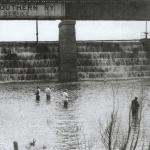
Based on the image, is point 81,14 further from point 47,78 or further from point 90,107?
point 90,107

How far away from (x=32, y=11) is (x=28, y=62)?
18.2 feet

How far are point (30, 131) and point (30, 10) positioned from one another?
2260 cm

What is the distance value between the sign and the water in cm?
728

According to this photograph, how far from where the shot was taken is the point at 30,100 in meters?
28.2

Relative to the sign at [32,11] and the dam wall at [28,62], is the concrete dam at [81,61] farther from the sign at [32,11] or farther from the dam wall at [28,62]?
the sign at [32,11]

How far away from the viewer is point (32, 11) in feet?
128

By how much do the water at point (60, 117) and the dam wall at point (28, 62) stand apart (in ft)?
19.3

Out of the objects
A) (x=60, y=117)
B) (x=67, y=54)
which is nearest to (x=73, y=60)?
(x=67, y=54)

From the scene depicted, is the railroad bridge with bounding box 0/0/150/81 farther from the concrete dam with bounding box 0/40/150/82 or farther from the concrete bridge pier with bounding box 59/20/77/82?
the concrete dam with bounding box 0/40/150/82

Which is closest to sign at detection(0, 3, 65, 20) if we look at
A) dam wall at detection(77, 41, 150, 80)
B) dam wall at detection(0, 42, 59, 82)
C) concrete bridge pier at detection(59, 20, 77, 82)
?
concrete bridge pier at detection(59, 20, 77, 82)

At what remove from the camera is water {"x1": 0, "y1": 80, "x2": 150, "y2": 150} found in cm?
1602

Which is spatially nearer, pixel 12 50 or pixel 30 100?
pixel 30 100

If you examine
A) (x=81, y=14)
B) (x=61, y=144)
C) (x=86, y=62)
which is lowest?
(x=61, y=144)

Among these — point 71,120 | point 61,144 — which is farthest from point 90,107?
point 61,144
